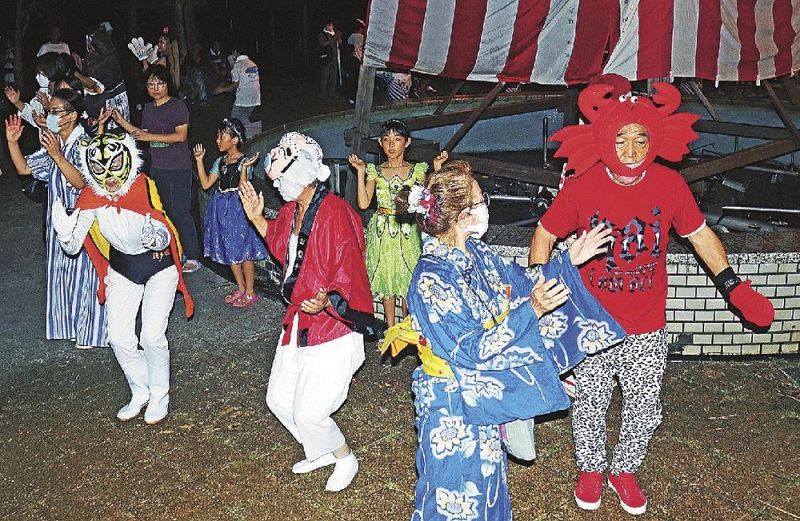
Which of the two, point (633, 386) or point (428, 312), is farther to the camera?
point (633, 386)

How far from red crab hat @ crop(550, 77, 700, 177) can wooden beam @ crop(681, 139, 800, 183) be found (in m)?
2.91

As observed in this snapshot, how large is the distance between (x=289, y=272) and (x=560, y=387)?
5.19 ft

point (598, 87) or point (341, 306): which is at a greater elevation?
point (598, 87)

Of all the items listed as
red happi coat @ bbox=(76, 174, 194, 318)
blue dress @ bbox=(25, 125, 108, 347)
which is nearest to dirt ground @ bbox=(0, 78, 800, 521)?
blue dress @ bbox=(25, 125, 108, 347)

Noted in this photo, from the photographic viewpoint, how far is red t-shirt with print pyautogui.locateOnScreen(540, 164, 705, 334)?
4.04m

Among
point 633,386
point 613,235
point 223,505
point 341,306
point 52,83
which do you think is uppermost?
point 52,83

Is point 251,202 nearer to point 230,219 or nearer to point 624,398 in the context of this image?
point 624,398

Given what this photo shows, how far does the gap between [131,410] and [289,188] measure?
201 centimetres

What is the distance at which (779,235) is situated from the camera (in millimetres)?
6125

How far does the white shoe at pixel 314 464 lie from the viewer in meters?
4.88

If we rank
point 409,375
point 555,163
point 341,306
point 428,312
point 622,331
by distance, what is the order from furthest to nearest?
point 555,163 < point 409,375 < point 341,306 < point 622,331 < point 428,312

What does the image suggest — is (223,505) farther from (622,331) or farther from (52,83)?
(52,83)

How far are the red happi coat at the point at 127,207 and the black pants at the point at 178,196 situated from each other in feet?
8.44


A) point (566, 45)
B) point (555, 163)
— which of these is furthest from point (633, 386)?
point (555, 163)
